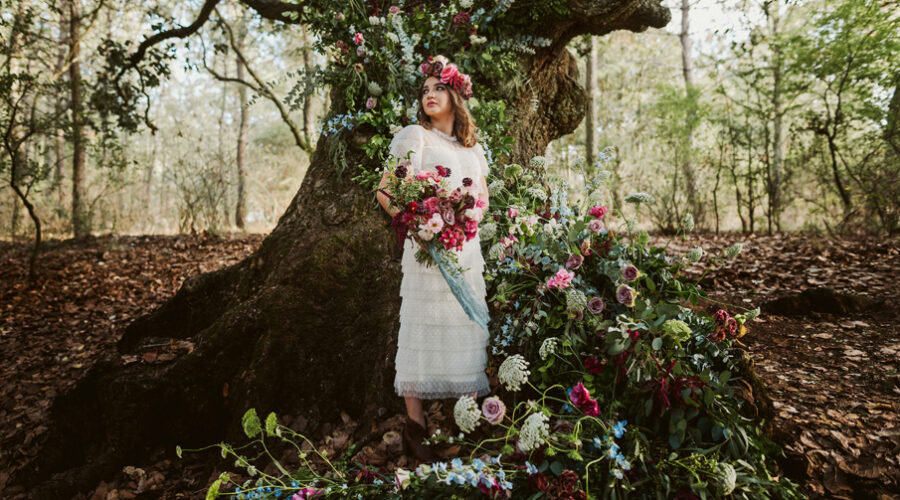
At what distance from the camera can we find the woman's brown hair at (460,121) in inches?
108

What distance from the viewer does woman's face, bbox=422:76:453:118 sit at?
2.68 meters

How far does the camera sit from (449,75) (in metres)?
2.69

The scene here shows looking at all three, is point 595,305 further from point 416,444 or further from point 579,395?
point 416,444

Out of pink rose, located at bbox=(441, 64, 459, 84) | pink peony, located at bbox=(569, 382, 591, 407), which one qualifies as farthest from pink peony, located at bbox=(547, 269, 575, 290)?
pink rose, located at bbox=(441, 64, 459, 84)

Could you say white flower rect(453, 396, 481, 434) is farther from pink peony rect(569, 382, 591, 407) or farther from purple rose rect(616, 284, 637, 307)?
purple rose rect(616, 284, 637, 307)

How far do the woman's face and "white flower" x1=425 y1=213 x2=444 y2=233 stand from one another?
2.61 feet

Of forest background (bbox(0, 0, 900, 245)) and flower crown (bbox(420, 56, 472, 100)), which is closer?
flower crown (bbox(420, 56, 472, 100))

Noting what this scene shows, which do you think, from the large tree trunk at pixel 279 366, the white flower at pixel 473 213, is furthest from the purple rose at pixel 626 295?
the large tree trunk at pixel 279 366

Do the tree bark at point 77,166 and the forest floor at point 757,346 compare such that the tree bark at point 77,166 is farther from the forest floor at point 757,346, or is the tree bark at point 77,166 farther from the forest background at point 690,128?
the forest floor at point 757,346

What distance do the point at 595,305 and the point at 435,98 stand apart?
1.52 m

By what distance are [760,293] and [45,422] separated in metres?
6.61

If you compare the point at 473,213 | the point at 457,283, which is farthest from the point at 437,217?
the point at 457,283

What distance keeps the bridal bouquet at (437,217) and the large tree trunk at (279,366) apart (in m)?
0.88

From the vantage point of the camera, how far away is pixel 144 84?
542 cm
